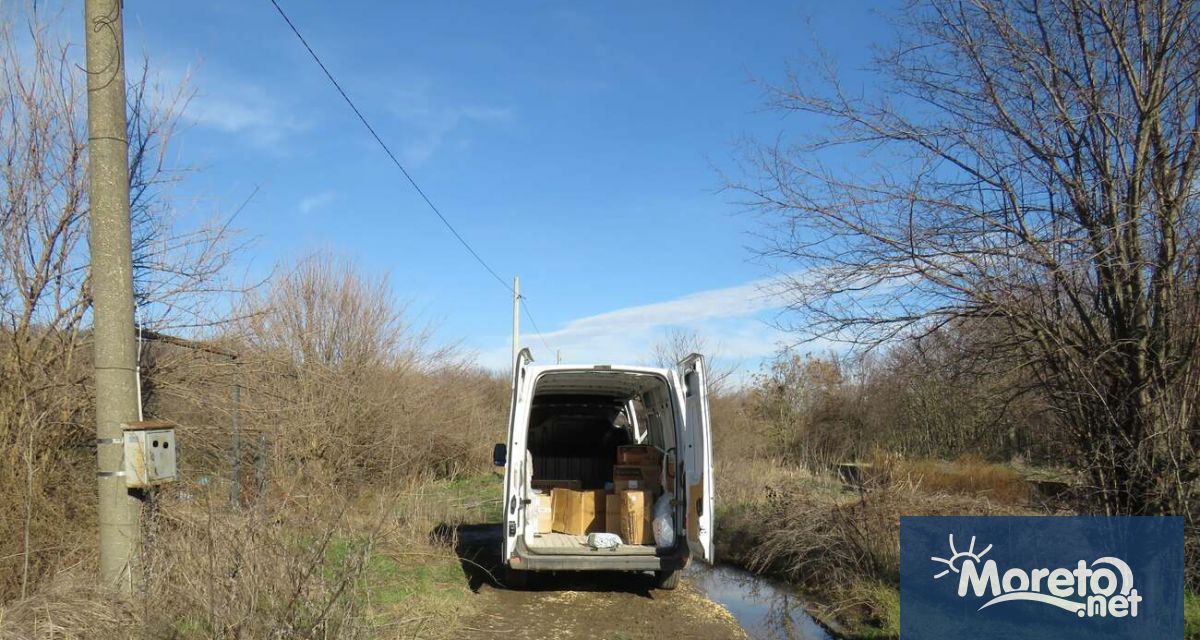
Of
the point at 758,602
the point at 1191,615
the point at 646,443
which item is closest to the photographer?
the point at 1191,615

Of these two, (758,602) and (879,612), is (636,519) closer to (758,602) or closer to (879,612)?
(758,602)

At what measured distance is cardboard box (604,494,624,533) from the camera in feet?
28.8

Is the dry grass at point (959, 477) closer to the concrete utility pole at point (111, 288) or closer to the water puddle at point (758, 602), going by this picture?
the water puddle at point (758, 602)

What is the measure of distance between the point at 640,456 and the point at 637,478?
0.34 metres

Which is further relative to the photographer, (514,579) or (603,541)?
(514,579)

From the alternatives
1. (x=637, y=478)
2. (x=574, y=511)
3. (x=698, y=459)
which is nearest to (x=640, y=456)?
(x=637, y=478)

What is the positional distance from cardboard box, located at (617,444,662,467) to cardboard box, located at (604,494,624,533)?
1.61 feet

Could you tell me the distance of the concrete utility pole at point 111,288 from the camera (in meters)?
5.25

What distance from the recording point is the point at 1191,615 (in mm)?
6379

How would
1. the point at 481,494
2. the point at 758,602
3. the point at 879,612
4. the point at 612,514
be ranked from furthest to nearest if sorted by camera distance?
the point at 481,494, the point at 758,602, the point at 612,514, the point at 879,612

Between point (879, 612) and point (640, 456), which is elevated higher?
point (640, 456)

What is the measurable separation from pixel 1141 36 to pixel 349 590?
6.62 meters

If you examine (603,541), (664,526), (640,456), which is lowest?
(603,541)

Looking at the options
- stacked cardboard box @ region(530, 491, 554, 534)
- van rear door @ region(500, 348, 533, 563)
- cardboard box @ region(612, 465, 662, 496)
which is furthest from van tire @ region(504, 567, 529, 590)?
cardboard box @ region(612, 465, 662, 496)
